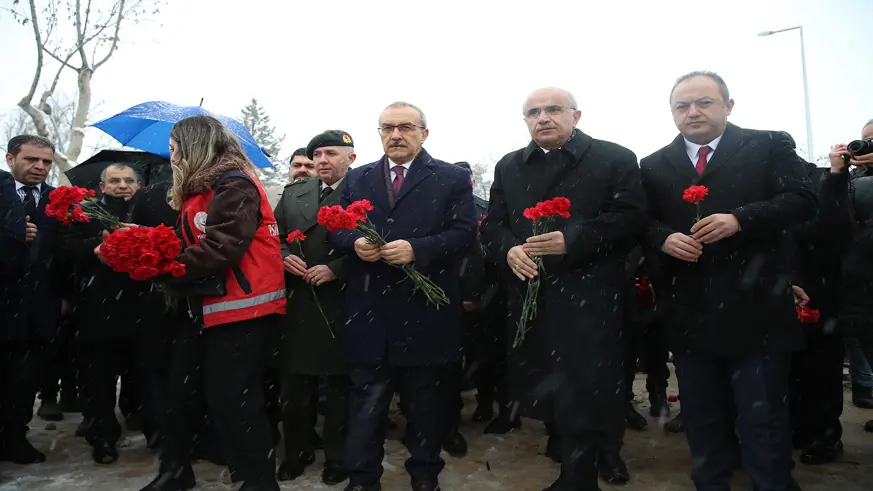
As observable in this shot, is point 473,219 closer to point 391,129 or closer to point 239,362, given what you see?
point 391,129

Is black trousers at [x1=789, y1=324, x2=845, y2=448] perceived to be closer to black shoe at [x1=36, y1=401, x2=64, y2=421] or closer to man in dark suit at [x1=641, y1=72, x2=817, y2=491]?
man in dark suit at [x1=641, y1=72, x2=817, y2=491]

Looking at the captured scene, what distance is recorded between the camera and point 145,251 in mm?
3090

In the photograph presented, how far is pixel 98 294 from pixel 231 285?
1879mm

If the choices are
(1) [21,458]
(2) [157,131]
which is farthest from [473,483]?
(2) [157,131]

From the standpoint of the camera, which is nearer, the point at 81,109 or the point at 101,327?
the point at 101,327

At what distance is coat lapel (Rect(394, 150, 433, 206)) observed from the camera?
12.9 feet

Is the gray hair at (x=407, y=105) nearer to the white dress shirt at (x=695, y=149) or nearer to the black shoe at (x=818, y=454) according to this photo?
the white dress shirt at (x=695, y=149)

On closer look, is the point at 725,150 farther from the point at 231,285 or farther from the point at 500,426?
the point at 500,426

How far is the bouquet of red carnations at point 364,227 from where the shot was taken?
345 centimetres

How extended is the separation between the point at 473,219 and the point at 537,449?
1.92 metres

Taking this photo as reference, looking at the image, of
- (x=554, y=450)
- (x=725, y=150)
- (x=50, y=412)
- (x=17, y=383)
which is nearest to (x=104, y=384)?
(x=17, y=383)

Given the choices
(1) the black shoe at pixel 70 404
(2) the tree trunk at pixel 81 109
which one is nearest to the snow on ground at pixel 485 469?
(1) the black shoe at pixel 70 404

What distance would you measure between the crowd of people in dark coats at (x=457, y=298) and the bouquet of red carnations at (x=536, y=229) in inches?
0.9

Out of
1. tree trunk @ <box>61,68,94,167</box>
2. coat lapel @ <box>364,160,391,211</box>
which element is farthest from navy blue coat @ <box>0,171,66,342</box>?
A: tree trunk @ <box>61,68,94,167</box>
